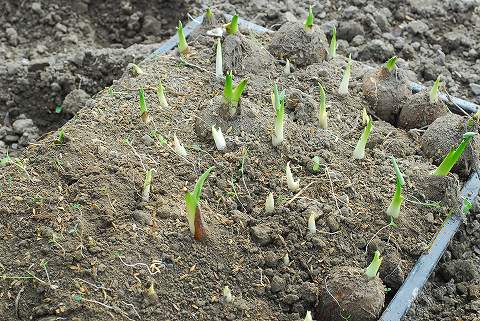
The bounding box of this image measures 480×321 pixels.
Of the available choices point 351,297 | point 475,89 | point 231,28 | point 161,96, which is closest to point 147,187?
point 161,96

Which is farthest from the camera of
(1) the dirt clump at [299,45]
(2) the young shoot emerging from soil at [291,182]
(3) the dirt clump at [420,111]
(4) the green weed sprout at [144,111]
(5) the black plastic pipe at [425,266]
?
(1) the dirt clump at [299,45]

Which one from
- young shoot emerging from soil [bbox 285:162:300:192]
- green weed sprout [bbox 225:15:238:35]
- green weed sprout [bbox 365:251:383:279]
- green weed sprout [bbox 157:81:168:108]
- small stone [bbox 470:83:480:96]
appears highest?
green weed sprout [bbox 225:15:238:35]

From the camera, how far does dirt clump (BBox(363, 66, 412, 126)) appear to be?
1933 mm

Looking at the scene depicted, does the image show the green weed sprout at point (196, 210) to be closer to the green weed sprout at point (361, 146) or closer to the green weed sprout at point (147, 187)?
the green weed sprout at point (147, 187)

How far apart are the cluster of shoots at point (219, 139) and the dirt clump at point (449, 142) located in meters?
0.58

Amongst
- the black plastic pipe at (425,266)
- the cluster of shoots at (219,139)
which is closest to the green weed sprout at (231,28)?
the cluster of shoots at (219,139)

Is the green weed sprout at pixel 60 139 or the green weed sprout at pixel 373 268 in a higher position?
the green weed sprout at pixel 60 139

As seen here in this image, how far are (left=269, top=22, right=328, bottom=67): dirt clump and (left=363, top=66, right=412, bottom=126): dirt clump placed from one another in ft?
0.67

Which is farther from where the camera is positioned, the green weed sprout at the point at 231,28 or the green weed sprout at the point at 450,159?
the green weed sprout at the point at 231,28

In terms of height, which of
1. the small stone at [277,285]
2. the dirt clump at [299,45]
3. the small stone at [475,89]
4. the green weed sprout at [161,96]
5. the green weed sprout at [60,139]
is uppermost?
the dirt clump at [299,45]

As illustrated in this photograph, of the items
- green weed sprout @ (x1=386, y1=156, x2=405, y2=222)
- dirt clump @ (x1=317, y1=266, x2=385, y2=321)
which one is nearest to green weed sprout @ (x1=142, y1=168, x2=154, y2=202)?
dirt clump @ (x1=317, y1=266, x2=385, y2=321)

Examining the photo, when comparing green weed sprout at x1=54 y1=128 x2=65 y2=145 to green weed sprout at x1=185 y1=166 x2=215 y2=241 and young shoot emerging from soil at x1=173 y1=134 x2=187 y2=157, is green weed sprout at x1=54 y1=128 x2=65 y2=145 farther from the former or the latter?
green weed sprout at x1=185 y1=166 x2=215 y2=241

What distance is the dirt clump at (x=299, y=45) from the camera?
80.4 inches

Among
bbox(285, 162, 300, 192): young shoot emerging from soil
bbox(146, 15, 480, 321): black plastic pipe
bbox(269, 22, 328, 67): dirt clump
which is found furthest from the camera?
bbox(269, 22, 328, 67): dirt clump
